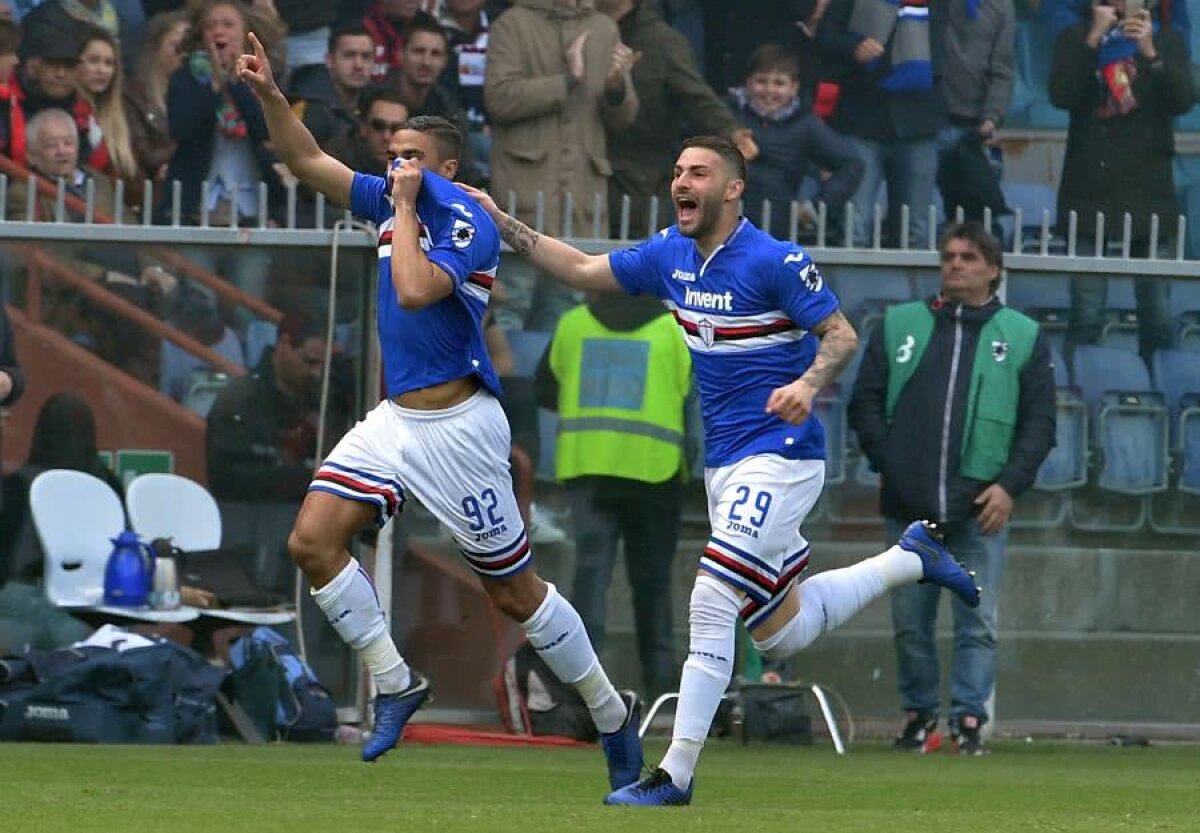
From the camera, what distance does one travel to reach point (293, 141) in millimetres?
8656

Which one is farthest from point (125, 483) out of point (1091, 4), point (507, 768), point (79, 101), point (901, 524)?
point (1091, 4)

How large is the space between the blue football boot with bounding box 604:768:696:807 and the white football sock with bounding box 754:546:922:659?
45.9 inches

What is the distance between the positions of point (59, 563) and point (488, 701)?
2280mm

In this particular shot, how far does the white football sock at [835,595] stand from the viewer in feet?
28.7

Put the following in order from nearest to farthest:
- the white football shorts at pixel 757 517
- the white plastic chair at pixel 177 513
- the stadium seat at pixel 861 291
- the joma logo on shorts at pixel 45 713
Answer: the white football shorts at pixel 757 517
the joma logo on shorts at pixel 45 713
the white plastic chair at pixel 177 513
the stadium seat at pixel 861 291

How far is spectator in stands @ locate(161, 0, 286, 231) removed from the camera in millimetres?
12906

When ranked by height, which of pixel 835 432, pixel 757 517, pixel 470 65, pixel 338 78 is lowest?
pixel 835 432

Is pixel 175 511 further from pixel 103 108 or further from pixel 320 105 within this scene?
pixel 320 105

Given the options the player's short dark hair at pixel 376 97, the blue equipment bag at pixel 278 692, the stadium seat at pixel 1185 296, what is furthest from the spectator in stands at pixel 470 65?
the stadium seat at pixel 1185 296

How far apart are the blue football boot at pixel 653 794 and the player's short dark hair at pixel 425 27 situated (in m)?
6.70

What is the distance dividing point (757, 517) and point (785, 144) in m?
5.82

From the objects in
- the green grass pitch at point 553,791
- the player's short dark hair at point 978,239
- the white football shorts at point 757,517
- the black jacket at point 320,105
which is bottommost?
the green grass pitch at point 553,791

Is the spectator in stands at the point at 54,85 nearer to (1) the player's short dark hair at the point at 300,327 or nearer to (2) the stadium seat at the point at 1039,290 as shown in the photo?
(1) the player's short dark hair at the point at 300,327

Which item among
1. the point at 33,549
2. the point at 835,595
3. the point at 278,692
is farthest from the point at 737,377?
the point at 33,549
